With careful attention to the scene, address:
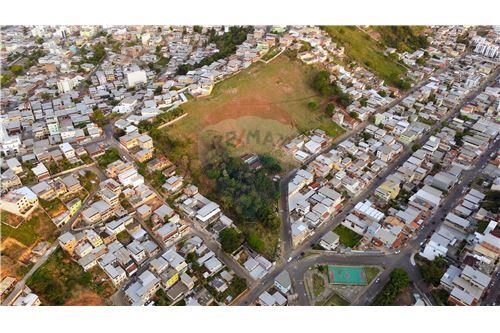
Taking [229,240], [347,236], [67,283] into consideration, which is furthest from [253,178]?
[67,283]

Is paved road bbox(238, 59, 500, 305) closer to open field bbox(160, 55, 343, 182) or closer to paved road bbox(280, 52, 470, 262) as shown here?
paved road bbox(280, 52, 470, 262)

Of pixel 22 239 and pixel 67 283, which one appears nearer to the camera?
pixel 67 283

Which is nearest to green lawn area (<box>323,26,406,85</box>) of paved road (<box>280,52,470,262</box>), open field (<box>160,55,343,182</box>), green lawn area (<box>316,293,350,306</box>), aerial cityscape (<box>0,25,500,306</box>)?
aerial cityscape (<box>0,25,500,306</box>)

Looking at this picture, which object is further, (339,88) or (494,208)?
(339,88)

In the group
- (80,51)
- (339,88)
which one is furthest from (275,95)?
(80,51)

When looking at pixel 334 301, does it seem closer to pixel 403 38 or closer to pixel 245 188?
pixel 245 188

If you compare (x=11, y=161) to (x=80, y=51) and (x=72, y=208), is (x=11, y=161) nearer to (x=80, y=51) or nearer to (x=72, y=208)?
(x=72, y=208)

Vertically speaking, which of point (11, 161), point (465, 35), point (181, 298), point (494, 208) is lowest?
point (181, 298)
